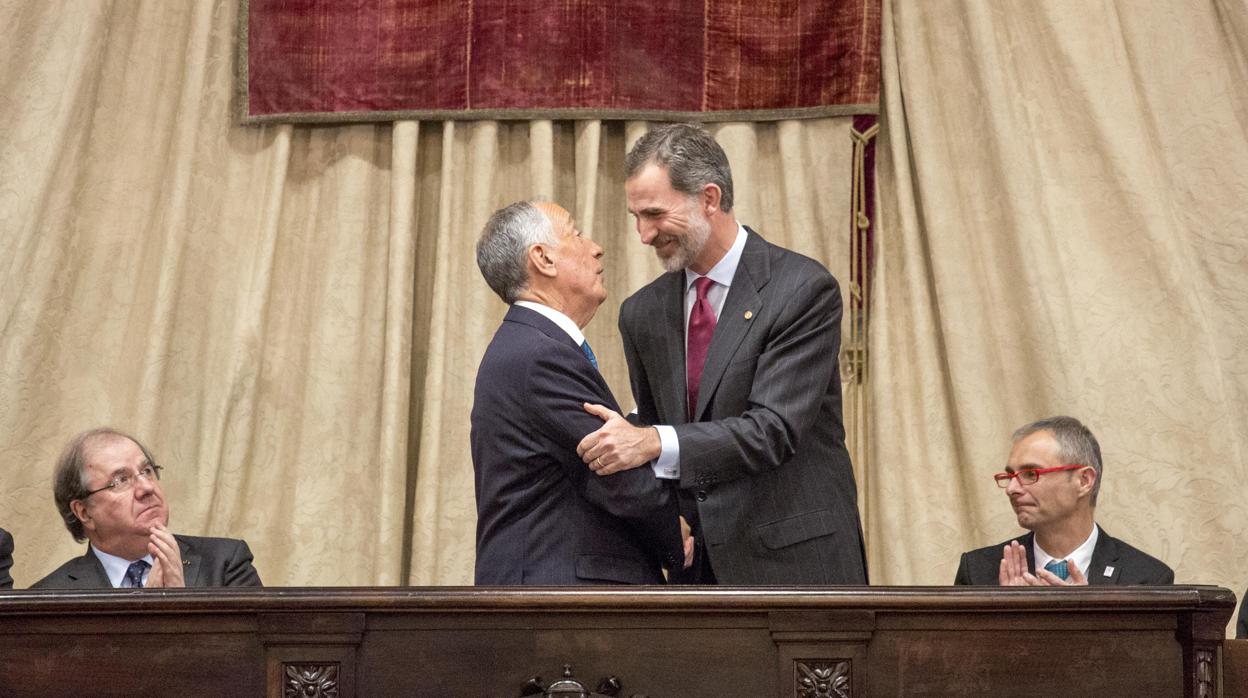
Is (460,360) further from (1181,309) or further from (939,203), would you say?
(1181,309)

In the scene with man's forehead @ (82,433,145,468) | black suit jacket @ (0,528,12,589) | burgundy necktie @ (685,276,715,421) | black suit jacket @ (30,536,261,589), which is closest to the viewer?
burgundy necktie @ (685,276,715,421)

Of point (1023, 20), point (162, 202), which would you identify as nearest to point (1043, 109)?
point (1023, 20)

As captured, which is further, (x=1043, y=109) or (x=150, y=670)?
(x=1043, y=109)

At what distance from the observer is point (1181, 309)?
441cm

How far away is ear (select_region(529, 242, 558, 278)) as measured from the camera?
314 cm

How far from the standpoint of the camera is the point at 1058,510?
3.76 meters

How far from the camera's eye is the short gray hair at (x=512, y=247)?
3158mm

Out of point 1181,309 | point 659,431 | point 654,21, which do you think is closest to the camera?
point 659,431

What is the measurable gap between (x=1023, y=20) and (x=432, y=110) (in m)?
1.90

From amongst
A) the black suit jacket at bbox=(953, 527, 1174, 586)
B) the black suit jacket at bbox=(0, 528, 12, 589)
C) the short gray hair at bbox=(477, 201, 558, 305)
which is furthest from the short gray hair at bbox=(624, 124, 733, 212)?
the black suit jacket at bbox=(0, 528, 12, 589)

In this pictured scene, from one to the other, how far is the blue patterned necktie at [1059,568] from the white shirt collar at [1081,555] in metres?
0.02

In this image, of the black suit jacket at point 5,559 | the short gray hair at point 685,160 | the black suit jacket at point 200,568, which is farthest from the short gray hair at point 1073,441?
the black suit jacket at point 5,559

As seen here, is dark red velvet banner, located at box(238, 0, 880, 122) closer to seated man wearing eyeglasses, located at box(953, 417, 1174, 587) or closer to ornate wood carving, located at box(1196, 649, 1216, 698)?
seated man wearing eyeglasses, located at box(953, 417, 1174, 587)

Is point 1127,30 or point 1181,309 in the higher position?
point 1127,30
